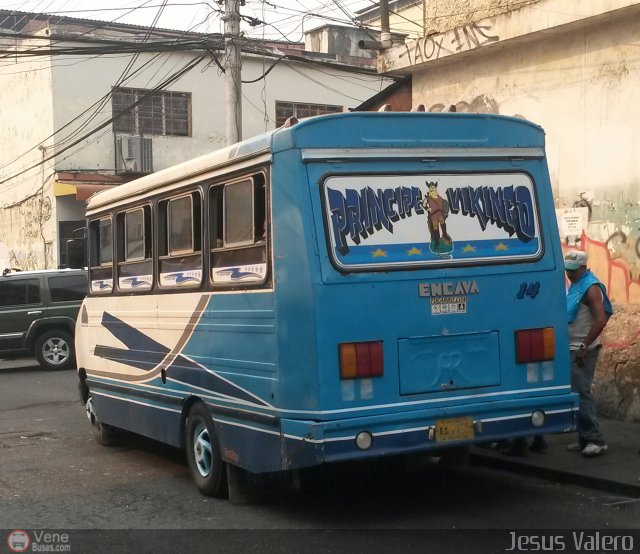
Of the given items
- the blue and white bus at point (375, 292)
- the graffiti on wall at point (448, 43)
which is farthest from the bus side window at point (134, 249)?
the graffiti on wall at point (448, 43)

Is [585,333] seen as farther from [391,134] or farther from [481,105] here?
[481,105]

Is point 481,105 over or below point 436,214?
over

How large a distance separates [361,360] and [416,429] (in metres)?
0.60

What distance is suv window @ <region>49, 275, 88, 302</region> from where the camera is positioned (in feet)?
65.0

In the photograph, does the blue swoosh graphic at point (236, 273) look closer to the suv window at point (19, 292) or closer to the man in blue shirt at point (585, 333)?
the man in blue shirt at point (585, 333)

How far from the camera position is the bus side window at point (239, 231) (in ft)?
22.3

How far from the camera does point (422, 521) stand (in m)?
6.78

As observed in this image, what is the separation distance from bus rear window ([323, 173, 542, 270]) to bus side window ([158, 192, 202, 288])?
5.28 ft

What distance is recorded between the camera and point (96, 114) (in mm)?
26422

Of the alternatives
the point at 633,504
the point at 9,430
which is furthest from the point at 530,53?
the point at 9,430

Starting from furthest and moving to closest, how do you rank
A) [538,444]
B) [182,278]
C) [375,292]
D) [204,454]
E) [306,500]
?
1. [538,444]
2. [182,278]
3. [204,454]
4. [306,500]
5. [375,292]

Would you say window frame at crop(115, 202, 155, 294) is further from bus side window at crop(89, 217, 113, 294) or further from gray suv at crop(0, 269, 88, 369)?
gray suv at crop(0, 269, 88, 369)

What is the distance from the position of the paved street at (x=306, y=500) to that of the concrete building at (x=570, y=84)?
10.9 ft

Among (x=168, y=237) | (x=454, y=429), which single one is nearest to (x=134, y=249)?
(x=168, y=237)
